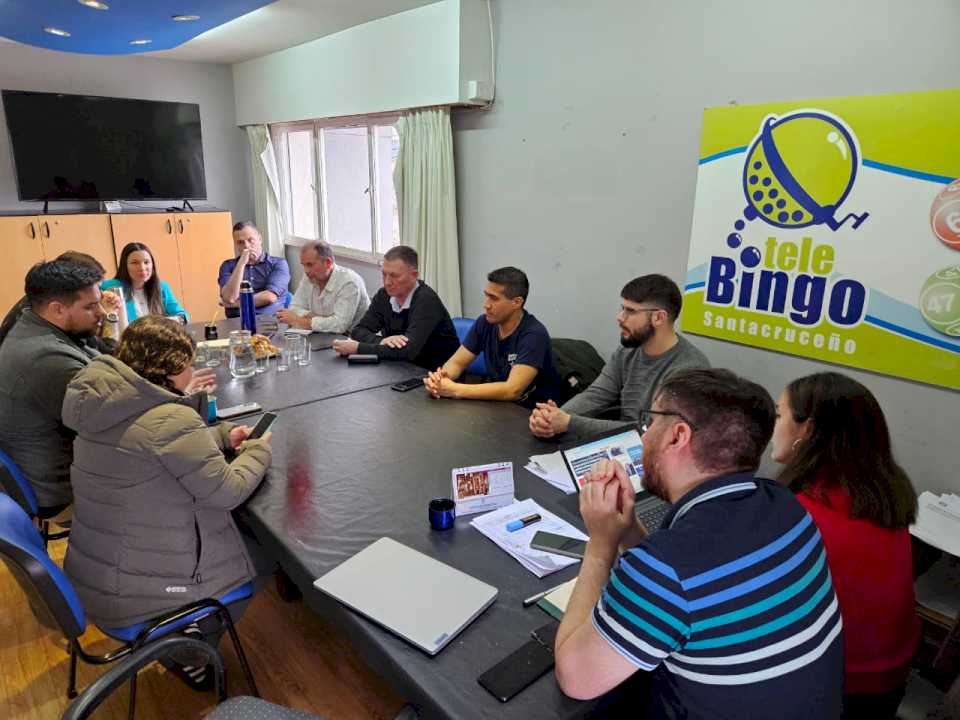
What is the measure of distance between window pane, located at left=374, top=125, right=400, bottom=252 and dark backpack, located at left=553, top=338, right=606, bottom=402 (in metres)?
2.05

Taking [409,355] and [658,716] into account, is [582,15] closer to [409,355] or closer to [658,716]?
[409,355]

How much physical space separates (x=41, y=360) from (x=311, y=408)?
0.90 m

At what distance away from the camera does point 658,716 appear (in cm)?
99

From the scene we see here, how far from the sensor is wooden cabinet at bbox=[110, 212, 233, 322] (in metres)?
4.93

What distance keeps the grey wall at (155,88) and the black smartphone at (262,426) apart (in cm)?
421

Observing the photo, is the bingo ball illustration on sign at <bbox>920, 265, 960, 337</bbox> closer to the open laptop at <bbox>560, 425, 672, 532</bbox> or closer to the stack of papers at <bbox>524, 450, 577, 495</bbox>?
the open laptop at <bbox>560, 425, 672, 532</bbox>

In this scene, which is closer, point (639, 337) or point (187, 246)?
point (639, 337)

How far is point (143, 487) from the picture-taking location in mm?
1457

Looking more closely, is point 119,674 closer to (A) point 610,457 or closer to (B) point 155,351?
(B) point 155,351

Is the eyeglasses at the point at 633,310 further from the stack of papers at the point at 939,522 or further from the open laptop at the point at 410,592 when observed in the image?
the open laptop at the point at 410,592

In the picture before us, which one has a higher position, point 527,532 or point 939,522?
point 527,532

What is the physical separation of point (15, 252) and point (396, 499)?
454 centimetres

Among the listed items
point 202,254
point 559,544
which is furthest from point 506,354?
point 202,254

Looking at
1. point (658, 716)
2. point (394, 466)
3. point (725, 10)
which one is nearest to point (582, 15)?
point (725, 10)
